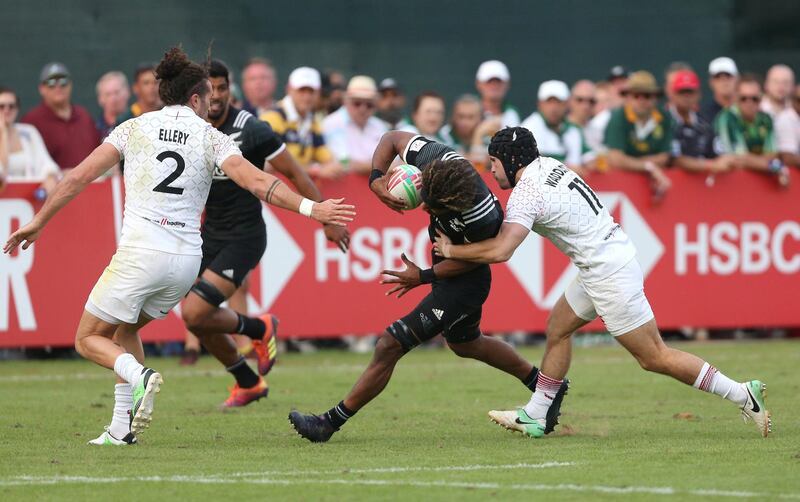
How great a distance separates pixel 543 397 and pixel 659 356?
31.9 inches

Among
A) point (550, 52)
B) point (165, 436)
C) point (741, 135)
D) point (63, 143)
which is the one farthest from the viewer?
point (550, 52)

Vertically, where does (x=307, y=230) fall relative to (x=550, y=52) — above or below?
below

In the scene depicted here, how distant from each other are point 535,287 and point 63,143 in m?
4.98

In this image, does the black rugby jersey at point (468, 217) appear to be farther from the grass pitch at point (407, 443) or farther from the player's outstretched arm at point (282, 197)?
the grass pitch at point (407, 443)

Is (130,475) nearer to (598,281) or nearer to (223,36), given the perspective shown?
(598,281)

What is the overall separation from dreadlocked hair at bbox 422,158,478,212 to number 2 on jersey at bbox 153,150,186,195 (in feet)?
4.66

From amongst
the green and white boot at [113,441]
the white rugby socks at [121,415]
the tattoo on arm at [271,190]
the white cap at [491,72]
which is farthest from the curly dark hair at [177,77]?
the white cap at [491,72]

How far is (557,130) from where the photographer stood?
1597 cm

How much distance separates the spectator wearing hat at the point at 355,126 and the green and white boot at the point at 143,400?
7134mm

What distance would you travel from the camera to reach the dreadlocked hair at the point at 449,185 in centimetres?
854

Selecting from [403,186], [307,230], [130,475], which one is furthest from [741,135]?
[130,475]

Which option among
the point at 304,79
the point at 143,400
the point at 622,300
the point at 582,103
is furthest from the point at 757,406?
the point at 582,103

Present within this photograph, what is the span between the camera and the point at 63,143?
48.4ft

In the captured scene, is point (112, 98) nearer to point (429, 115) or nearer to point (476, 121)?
point (429, 115)
